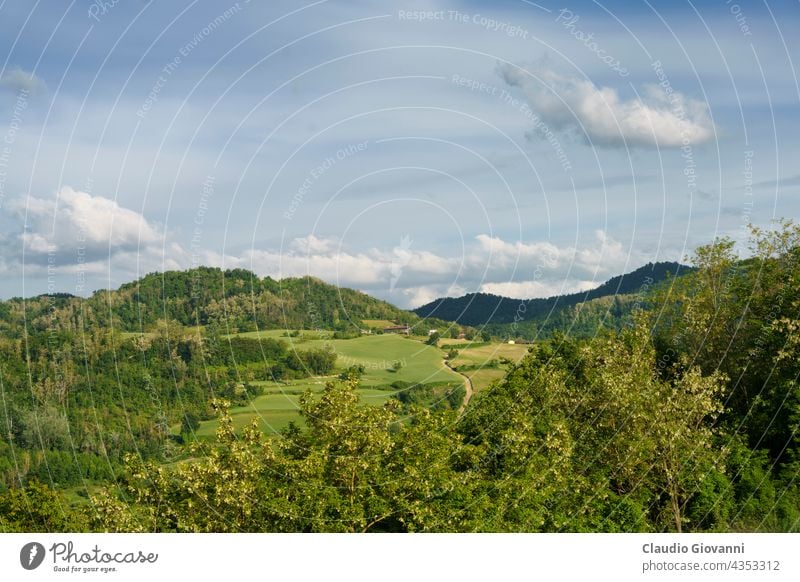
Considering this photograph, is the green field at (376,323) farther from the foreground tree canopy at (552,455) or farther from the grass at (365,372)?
the foreground tree canopy at (552,455)

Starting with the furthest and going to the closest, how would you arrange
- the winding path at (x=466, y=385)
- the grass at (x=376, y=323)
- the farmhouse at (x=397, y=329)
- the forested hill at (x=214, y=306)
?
the forested hill at (x=214, y=306) → the winding path at (x=466, y=385) → the grass at (x=376, y=323) → the farmhouse at (x=397, y=329)

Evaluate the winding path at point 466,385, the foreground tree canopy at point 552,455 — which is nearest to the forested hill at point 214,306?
the winding path at point 466,385

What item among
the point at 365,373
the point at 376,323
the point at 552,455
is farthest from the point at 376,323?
the point at 552,455

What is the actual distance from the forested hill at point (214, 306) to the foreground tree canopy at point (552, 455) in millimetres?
5255

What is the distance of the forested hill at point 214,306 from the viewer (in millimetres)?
55844

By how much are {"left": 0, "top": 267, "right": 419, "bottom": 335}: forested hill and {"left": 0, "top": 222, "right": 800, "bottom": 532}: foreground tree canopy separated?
5.25 metres

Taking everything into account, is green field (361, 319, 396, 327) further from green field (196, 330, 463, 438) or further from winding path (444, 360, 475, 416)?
winding path (444, 360, 475, 416)

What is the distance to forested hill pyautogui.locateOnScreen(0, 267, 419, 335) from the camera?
55844 millimetres

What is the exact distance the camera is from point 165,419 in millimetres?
55250

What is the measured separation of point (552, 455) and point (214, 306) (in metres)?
36.0

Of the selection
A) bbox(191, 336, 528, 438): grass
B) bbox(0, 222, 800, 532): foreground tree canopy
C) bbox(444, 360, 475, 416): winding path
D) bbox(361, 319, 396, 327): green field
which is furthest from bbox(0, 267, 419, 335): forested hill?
bbox(0, 222, 800, 532): foreground tree canopy

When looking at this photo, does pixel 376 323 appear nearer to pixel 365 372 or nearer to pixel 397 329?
pixel 397 329

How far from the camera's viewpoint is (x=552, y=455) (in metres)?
37.7
